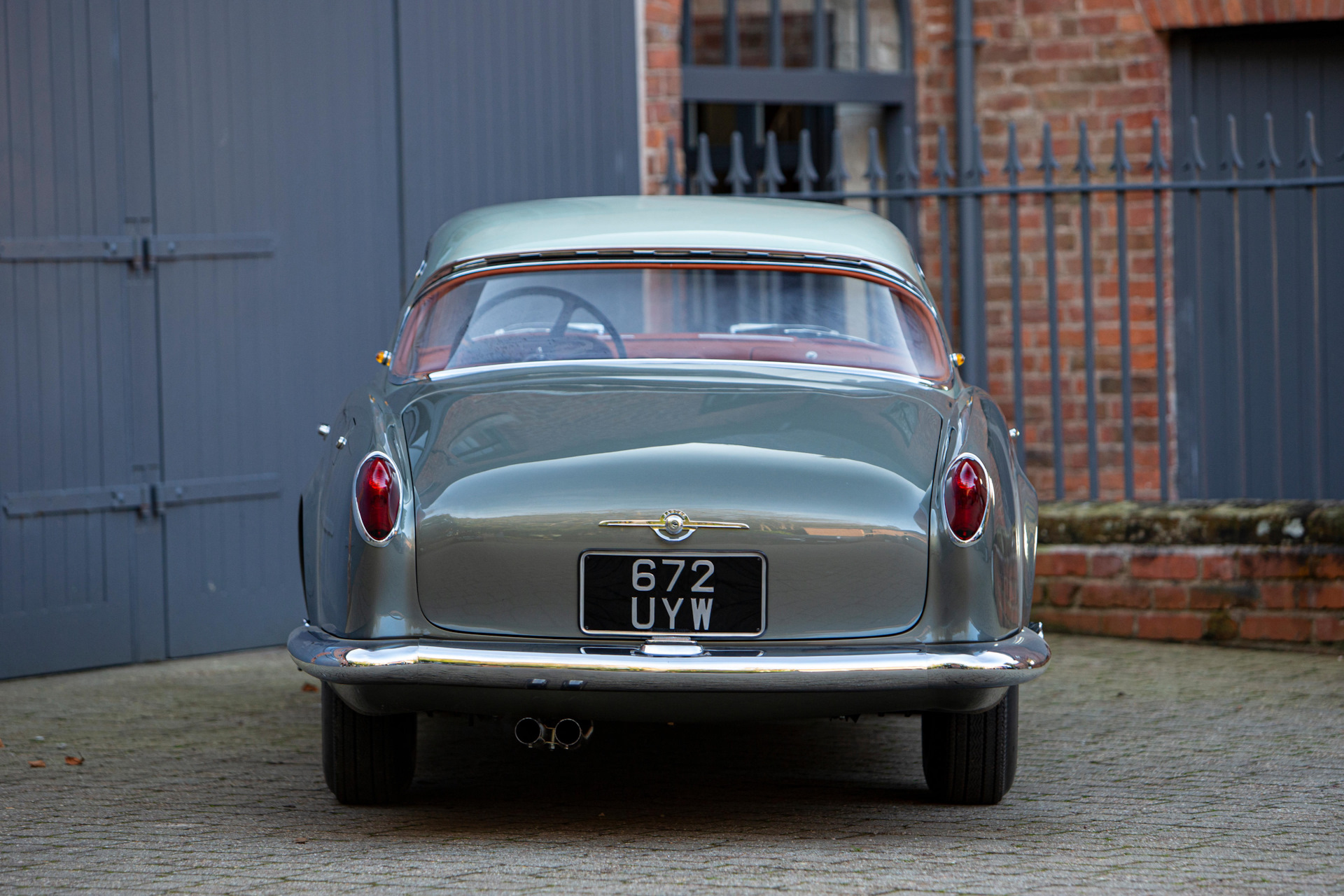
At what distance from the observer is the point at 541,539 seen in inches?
147

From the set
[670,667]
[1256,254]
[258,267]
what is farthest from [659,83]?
[670,667]

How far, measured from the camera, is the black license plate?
3.74 meters

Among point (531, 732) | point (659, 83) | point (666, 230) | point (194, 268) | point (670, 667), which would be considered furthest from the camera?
point (659, 83)

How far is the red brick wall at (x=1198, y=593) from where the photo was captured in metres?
6.95

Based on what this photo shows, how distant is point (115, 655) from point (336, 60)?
9.20 ft

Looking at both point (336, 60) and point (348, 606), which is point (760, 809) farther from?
point (336, 60)

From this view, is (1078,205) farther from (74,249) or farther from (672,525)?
(672,525)

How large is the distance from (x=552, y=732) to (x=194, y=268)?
12.0 ft

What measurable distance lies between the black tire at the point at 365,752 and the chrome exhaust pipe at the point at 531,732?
1.32ft

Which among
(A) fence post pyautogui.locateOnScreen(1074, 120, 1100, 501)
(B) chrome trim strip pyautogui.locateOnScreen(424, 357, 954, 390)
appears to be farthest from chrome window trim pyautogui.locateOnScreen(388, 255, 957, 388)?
(A) fence post pyautogui.locateOnScreen(1074, 120, 1100, 501)

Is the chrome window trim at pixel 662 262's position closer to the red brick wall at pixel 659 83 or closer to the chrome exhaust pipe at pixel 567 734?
the chrome exhaust pipe at pixel 567 734

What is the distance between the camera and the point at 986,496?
3.87 m

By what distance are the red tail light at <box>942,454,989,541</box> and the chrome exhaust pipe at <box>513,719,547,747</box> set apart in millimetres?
1115

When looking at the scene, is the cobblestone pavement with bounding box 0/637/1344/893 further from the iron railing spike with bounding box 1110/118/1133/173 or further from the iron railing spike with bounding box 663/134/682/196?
the iron railing spike with bounding box 663/134/682/196
